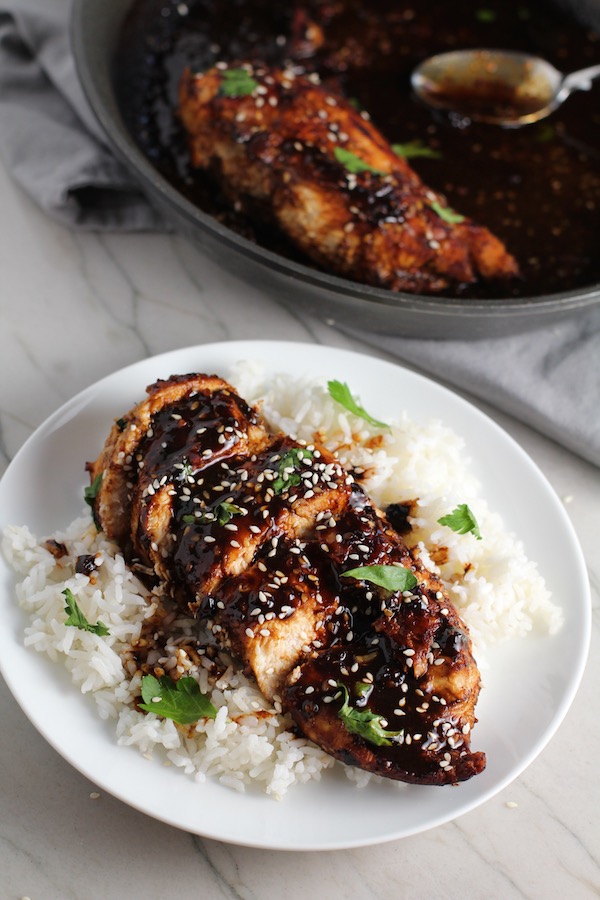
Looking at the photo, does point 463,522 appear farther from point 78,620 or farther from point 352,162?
point 352,162

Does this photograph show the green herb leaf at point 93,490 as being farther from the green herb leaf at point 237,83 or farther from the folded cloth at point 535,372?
the green herb leaf at point 237,83

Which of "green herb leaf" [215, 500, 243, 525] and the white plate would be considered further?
"green herb leaf" [215, 500, 243, 525]

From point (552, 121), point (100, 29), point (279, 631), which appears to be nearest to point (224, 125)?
point (100, 29)

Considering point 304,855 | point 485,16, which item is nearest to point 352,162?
point 485,16

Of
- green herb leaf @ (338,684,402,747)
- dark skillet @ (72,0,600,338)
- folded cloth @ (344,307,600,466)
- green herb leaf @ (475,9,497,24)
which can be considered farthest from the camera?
green herb leaf @ (475,9,497,24)

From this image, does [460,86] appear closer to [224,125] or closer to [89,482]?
[224,125]

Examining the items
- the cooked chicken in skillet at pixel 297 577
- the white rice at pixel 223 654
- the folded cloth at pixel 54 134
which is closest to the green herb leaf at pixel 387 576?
the cooked chicken in skillet at pixel 297 577

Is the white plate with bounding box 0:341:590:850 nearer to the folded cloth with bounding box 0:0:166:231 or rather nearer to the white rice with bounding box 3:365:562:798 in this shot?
the white rice with bounding box 3:365:562:798

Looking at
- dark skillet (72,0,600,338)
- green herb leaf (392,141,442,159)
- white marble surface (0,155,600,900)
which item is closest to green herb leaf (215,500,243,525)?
white marble surface (0,155,600,900)
